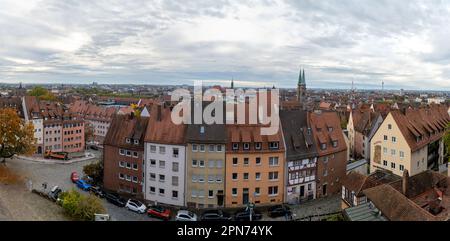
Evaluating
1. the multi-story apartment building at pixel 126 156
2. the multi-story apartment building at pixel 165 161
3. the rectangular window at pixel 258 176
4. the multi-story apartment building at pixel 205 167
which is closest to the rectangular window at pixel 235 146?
the multi-story apartment building at pixel 205 167

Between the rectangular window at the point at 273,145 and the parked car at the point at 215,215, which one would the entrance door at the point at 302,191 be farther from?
the parked car at the point at 215,215

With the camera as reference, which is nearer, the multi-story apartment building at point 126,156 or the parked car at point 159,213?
the parked car at point 159,213

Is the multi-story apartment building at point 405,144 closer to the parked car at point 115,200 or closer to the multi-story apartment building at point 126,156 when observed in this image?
the multi-story apartment building at point 126,156

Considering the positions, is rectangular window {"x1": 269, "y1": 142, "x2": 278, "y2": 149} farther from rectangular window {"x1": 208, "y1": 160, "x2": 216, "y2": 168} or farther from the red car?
the red car

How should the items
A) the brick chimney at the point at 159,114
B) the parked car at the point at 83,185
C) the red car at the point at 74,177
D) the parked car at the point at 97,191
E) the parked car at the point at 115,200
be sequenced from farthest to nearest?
the red car at the point at 74,177
the parked car at the point at 83,185
the brick chimney at the point at 159,114
the parked car at the point at 97,191
the parked car at the point at 115,200

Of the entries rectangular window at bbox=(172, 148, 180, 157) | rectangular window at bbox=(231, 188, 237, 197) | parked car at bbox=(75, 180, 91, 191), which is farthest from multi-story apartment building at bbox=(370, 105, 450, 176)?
parked car at bbox=(75, 180, 91, 191)

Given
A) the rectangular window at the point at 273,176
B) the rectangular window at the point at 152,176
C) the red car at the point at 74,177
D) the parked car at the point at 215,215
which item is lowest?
the parked car at the point at 215,215

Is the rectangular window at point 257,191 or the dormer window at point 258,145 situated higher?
the dormer window at point 258,145

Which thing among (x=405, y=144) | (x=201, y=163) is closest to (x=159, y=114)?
(x=201, y=163)

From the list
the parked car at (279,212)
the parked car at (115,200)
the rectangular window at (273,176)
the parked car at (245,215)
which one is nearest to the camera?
the parked car at (245,215)

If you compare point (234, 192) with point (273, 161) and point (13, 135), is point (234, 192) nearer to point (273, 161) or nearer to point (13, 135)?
point (273, 161)
